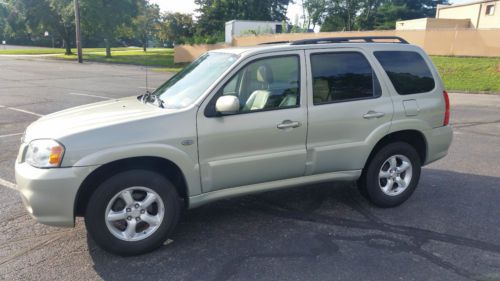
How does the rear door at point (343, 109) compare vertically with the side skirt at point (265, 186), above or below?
above

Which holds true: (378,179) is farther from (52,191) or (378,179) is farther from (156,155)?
(52,191)

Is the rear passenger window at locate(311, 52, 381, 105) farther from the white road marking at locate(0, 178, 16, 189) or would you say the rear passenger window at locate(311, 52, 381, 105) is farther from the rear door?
the white road marking at locate(0, 178, 16, 189)

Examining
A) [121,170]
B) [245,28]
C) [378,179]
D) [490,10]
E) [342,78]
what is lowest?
→ [378,179]

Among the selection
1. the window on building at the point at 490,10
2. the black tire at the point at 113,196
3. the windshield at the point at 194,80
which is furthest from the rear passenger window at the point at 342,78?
the window on building at the point at 490,10

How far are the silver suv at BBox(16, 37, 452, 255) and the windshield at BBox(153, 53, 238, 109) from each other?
0.02 meters

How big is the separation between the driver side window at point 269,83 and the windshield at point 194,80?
22 cm

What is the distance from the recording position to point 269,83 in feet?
13.5

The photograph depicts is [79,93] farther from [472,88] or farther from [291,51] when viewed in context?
[472,88]

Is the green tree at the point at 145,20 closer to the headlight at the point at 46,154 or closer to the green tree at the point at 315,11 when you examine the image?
the green tree at the point at 315,11

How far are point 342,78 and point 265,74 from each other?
904mm

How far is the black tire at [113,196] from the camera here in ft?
11.2

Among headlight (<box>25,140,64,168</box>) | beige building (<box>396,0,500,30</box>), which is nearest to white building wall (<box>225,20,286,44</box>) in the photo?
beige building (<box>396,0,500,30</box>)

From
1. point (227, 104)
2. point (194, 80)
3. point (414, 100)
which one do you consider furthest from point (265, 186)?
point (414, 100)

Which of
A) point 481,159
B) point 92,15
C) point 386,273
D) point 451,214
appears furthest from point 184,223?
point 92,15
